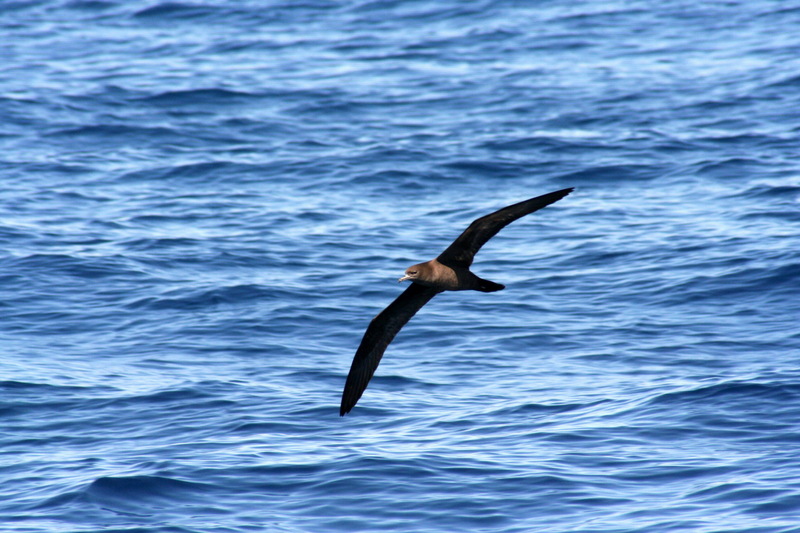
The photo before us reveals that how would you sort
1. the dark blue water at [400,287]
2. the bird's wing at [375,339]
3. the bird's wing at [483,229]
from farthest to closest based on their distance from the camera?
the bird's wing at [375,339], the dark blue water at [400,287], the bird's wing at [483,229]

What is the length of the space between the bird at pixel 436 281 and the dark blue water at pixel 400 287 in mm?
488

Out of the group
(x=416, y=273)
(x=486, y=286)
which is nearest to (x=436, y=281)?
(x=416, y=273)

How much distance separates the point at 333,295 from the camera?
11.3 metres

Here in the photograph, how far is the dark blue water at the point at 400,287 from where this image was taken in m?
7.83

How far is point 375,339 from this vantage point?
8.61 meters

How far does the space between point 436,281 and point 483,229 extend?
1.80 feet

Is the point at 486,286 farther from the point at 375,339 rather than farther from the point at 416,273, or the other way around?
the point at 375,339

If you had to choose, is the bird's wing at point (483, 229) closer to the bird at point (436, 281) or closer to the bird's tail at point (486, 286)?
the bird at point (436, 281)

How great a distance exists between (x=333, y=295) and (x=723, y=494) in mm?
4911

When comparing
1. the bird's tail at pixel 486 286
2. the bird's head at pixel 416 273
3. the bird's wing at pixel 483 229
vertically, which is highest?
the bird's wing at pixel 483 229

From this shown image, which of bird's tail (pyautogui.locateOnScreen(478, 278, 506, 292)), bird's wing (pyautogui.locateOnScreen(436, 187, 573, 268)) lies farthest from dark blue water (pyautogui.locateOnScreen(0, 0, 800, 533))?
bird's wing (pyautogui.locateOnScreen(436, 187, 573, 268))

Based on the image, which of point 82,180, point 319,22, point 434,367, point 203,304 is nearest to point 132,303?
point 203,304

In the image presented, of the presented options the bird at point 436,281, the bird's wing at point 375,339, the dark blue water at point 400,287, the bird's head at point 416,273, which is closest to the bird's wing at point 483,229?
the bird at point 436,281

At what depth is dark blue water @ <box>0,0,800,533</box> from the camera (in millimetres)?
7832
